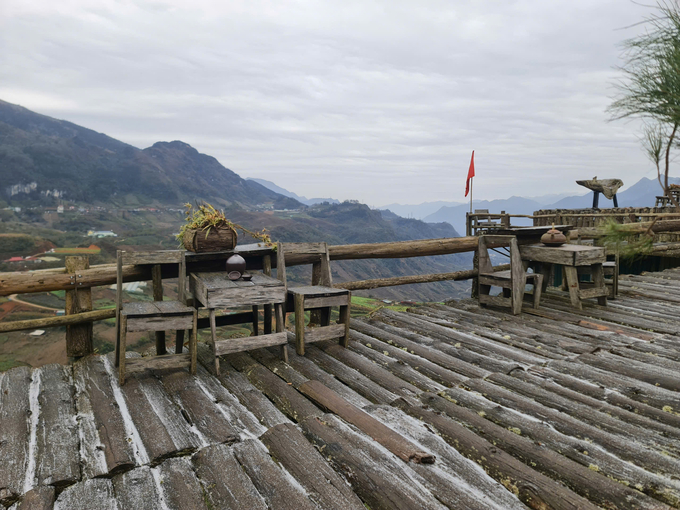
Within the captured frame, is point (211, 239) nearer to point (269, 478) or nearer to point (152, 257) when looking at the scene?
point (152, 257)

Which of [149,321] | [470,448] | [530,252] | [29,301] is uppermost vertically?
[530,252]

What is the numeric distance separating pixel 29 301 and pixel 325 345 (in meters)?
49.0

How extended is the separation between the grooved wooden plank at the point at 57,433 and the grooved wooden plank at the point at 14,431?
73 mm

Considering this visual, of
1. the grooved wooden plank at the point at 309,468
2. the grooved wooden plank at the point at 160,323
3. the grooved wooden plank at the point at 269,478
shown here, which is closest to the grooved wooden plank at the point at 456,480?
the grooved wooden plank at the point at 309,468

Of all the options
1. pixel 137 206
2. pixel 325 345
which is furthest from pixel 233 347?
pixel 137 206

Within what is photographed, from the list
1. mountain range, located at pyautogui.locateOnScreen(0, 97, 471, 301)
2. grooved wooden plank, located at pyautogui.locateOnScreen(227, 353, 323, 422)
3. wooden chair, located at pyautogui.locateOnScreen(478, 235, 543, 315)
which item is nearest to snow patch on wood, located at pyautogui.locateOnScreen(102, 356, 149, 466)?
grooved wooden plank, located at pyautogui.locateOnScreen(227, 353, 323, 422)

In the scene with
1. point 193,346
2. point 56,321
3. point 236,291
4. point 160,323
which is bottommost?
point 193,346

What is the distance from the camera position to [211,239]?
4020mm

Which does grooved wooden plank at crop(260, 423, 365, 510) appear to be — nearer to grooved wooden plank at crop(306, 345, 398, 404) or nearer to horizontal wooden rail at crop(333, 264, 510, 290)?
grooved wooden plank at crop(306, 345, 398, 404)

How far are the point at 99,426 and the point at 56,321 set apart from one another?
5.60ft

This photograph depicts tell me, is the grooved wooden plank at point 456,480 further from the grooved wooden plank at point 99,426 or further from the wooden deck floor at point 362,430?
the grooved wooden plank at point 99,426

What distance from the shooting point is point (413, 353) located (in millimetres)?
4055

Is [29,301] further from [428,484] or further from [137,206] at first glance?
[137,206]

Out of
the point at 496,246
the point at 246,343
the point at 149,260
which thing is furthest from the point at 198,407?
the point at 496,246
